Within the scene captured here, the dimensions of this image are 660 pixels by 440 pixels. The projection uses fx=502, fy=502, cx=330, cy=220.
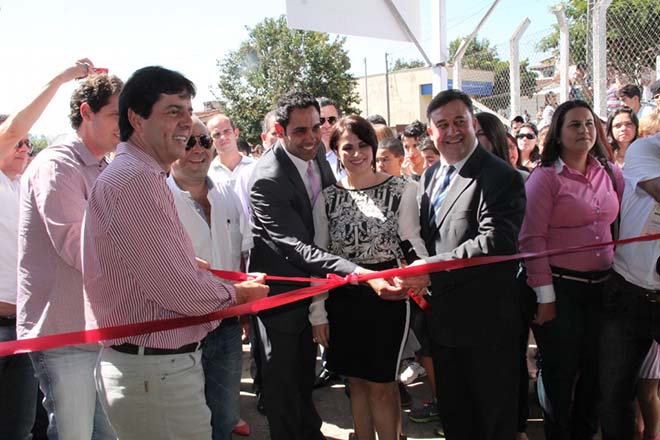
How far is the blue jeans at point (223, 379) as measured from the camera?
3.12 meters

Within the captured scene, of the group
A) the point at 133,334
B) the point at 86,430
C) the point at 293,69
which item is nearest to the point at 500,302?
the point at 133,334

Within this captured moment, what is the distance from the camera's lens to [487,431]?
2918 millimetres

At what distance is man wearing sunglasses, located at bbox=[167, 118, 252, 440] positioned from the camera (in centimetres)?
309

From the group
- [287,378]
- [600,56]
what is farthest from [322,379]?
[600,56]

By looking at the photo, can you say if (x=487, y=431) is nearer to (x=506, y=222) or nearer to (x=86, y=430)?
(x=506, y=222)

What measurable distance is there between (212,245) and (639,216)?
262cm

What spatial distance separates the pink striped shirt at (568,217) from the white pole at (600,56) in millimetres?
3750

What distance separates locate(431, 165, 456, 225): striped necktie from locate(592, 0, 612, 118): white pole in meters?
4.31

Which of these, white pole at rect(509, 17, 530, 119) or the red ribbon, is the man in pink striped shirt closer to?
the red ribbon

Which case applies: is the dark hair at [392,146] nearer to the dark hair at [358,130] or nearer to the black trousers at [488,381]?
the dark hair at [358,130]

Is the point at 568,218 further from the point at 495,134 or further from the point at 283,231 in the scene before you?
the point at 283,231

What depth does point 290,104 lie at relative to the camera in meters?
3.14

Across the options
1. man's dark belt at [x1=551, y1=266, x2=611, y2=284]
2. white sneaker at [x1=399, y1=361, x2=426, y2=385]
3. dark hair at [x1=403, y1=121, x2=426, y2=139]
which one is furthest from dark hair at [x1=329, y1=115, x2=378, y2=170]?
dark hair at [x1=403, y1=121, x2=426, y2=139]

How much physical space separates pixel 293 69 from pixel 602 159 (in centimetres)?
3476
